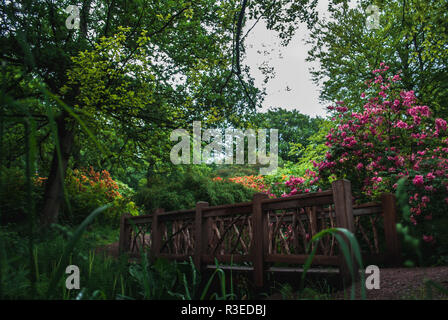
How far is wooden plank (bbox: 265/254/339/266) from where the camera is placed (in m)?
3.66

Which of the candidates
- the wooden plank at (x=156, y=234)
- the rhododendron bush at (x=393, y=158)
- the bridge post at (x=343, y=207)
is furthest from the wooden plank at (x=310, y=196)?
the wooden plank at (x=156, y=234)

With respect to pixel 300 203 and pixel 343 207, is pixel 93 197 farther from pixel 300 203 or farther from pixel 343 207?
pixel 343 207

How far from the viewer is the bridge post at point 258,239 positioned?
456 centimetres

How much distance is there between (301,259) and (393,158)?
3.25 m

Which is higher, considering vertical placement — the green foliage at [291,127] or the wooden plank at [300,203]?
the green foliage at [291,127]

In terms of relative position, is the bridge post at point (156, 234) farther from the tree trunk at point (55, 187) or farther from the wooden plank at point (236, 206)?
the tree trunk at point (55, 187)

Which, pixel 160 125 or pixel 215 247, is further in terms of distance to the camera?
pixel 160 125

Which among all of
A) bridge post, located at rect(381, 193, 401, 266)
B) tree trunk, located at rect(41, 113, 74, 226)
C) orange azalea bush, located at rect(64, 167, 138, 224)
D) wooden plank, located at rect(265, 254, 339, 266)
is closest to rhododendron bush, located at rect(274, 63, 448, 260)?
bridge post, located at rect(381, 193, 401, 266)

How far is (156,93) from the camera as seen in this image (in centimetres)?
968

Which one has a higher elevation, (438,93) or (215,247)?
(438,93)

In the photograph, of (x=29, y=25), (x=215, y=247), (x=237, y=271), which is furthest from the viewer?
(x=29, y=25)
